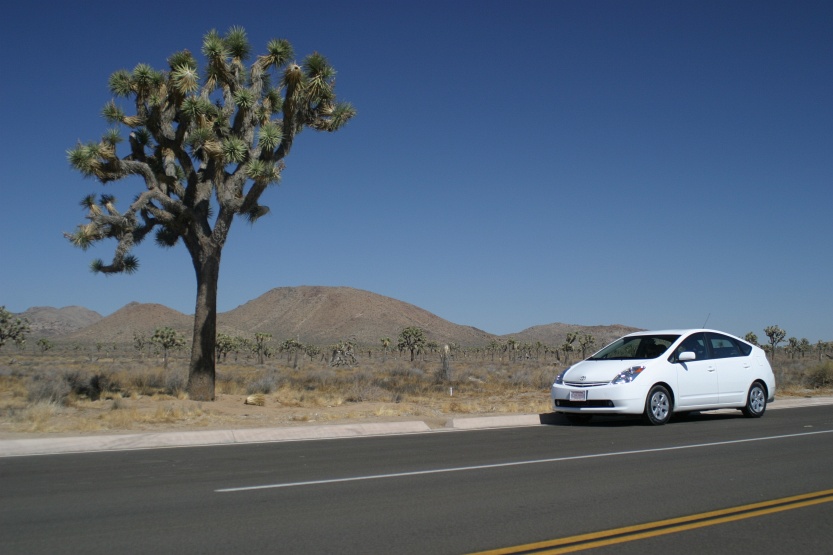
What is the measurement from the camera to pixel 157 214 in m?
19.8

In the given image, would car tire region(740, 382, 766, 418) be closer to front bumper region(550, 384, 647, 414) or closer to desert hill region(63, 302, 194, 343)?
front bumper region(550, 384, 647, 414)

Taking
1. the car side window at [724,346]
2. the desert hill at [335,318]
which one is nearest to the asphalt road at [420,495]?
the car side window at [724,346]

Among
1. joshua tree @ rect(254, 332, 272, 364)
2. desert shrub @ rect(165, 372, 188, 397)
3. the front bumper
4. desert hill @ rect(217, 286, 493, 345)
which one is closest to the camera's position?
the front bumper

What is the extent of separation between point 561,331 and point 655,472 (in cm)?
16519

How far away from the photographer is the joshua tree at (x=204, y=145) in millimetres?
19422

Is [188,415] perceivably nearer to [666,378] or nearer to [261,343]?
[666,378]

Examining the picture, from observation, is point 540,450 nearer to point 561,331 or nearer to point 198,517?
point 198,517

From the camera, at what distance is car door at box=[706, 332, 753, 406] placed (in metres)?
14.9

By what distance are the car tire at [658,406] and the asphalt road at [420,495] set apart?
149cm

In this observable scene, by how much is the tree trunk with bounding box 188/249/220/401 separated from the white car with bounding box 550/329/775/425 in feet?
31.2

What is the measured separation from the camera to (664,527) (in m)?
6.43

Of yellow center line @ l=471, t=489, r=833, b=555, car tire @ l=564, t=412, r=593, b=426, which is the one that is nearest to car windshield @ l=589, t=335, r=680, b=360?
car tire @ l=564, t=412, r=593, b=426

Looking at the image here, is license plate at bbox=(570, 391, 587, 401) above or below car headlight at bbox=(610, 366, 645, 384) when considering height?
below

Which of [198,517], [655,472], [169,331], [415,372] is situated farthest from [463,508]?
[169,331]
